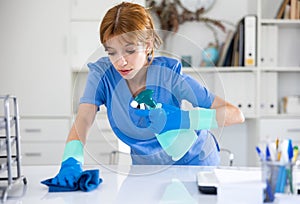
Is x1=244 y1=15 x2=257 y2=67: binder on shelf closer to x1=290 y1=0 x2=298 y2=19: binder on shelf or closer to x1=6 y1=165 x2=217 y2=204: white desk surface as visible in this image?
x1=290 y1=0 x2=298 y2=19: binder on shelf

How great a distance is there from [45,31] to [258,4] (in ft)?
4.87

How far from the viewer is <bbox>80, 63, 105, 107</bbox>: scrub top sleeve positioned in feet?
4.81

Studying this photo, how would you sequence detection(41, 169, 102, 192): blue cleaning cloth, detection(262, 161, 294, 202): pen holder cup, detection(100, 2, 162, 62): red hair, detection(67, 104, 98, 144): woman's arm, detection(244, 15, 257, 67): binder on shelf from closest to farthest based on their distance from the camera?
detection(262, 161, 294, 202): pen holder cup < detection(41, 169, 102, 192): blue cleaning cloth < detection(100, 2, 162, 62): red hair < detection(67, 104, 98, 144): woman's arm < detection(244, 15, 257, 67): binder on shelf

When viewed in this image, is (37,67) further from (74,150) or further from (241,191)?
(241,191)

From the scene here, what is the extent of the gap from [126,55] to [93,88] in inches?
6.9

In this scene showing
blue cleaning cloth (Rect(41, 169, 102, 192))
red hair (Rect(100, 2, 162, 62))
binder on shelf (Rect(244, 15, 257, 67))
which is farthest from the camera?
binder on shelf (Rect(244, 15, 257, 67))

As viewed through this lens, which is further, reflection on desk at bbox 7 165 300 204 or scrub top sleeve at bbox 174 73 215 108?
scrub top sleeve at bbox 174 73 215 108

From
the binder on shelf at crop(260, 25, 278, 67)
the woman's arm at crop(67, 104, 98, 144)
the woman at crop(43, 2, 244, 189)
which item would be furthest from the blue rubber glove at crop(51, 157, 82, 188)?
the binder on shelf at crop(260, 25, 278, 67)

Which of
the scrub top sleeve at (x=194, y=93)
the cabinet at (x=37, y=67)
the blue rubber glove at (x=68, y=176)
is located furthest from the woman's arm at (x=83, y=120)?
the cabinet at (x=37, y=67)

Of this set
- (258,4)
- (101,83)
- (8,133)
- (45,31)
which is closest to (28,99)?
(45,31)

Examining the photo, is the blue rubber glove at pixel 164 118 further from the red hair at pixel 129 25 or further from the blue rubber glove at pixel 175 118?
the red hair at pixel 129 25

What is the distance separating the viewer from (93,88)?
4.84 feet

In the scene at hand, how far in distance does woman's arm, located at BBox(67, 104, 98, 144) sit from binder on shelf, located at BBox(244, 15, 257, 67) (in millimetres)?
2294

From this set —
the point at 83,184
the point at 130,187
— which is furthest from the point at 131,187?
the point at 83,184
